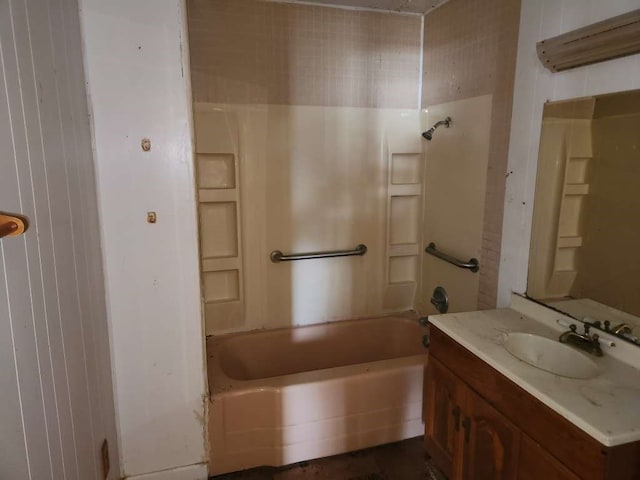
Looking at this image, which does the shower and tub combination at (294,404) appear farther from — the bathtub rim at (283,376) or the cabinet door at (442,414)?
the cabinet door at (442,414)

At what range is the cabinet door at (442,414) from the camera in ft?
5.11

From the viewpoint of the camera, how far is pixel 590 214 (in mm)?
1512

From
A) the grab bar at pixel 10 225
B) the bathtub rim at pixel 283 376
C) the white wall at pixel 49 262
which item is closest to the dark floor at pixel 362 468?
the bathtub rim at pixel 283 376

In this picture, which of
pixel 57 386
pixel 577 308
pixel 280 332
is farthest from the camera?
pixel 280 332

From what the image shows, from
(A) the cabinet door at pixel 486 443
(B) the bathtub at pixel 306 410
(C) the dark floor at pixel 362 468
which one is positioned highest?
(A) the cabinet door at pixel 486 443

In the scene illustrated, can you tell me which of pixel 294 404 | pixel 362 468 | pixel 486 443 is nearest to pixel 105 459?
pixel 294 404

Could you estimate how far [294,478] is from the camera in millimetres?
1910

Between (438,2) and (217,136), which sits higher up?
(438,2)

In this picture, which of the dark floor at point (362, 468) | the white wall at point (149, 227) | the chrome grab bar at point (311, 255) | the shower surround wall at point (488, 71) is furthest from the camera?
the chrome grab bar at point (311, 255)

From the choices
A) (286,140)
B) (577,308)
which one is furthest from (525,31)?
(286,140)

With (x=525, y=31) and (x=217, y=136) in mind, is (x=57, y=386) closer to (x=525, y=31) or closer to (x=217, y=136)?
(x=217, y=136)

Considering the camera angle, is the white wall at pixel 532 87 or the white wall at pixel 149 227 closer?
the white wall at pixel 532 87

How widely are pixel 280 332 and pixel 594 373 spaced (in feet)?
5.26

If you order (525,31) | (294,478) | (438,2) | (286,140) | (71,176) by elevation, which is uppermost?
(438,2)
